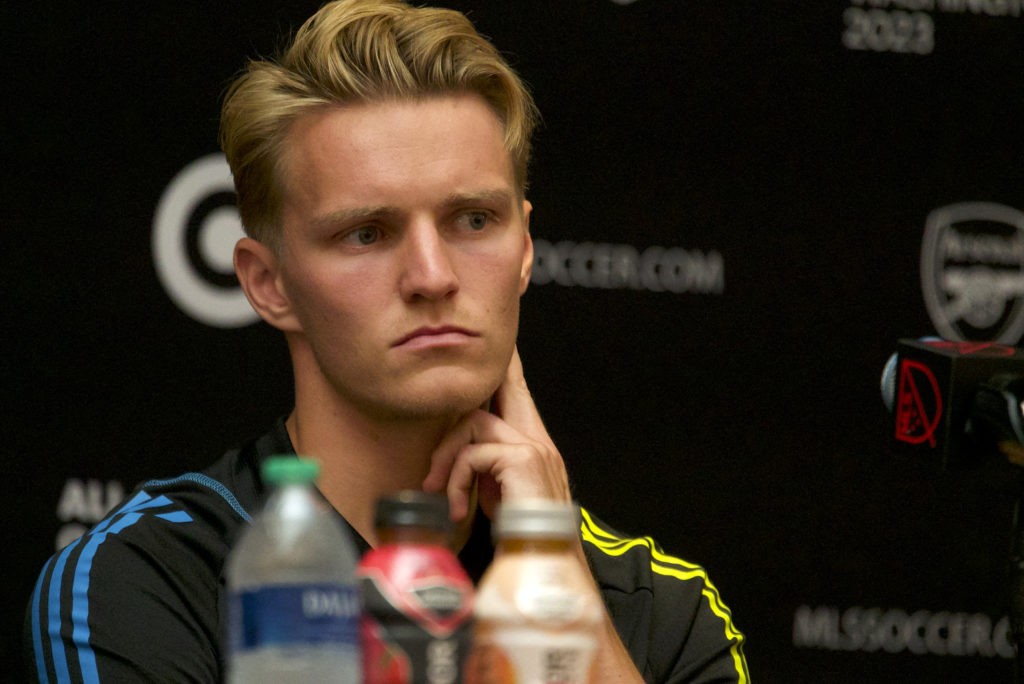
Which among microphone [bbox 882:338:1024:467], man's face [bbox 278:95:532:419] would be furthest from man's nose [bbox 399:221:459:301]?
microphone [bbox 882:338:1024:467]

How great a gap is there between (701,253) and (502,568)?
1.62 meters

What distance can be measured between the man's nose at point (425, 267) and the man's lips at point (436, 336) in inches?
1.5

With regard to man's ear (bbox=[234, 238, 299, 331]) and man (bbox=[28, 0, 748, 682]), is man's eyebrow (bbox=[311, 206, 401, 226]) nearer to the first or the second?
man (bbox=[28, 0, 748, 682])

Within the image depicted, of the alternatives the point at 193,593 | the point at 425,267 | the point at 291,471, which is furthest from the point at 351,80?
the point at 291,471

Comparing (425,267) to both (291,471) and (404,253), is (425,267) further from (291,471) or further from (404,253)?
(291,471)

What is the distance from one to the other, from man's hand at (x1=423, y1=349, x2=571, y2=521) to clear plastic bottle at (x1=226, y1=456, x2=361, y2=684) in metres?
0.68

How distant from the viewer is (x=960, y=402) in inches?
57.3

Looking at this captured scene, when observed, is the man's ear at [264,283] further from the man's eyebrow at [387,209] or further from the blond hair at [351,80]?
the man's eyebrow at [387,209]

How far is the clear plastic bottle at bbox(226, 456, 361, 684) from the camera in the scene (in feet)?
3.01

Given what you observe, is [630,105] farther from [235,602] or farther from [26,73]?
[235,602]

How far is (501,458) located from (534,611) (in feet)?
2.43

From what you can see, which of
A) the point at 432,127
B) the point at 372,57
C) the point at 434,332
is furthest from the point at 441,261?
the point at 372,57

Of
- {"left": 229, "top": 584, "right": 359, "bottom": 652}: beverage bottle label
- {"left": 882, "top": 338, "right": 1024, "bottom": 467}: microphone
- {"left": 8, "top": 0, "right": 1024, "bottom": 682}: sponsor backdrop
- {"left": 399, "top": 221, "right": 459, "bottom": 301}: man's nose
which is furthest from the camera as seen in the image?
{"left": 8, "top": 0, "right": 1024, "bottom": 682}: sponsor backdrop

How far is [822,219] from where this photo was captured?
8.54 ft
